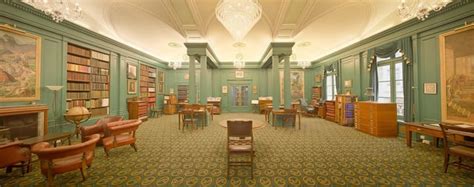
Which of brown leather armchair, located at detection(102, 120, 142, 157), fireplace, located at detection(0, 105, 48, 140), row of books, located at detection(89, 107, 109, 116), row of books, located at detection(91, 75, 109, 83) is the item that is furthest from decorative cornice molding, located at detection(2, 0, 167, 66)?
brown leather armchair, located at detection(102, 120, 142, 157)

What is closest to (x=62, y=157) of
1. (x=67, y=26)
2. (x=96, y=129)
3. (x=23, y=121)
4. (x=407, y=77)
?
(x=96, y=129)

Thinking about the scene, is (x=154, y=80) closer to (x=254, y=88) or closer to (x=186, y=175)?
(x=254, y=88)

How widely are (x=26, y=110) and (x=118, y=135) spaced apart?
235cm

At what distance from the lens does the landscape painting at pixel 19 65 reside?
392cm

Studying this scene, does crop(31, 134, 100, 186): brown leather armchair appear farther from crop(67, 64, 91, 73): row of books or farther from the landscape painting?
crop(67, 64, 91, 73): row of books

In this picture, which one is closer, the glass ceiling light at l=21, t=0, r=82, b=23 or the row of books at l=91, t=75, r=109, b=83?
the glass ceiling light at l=21, t=0, r=82, b=23

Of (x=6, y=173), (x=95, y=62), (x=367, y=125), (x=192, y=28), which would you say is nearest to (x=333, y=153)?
(x=367, y=125)

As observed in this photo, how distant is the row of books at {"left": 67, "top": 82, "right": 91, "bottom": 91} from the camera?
5501 millimetres

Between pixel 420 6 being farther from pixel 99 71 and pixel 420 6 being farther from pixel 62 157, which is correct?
pixel 99 71

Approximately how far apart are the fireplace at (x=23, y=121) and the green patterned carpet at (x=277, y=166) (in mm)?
1539

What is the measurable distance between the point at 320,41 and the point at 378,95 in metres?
3.44

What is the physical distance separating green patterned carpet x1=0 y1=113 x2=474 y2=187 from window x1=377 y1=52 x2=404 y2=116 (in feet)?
5.99

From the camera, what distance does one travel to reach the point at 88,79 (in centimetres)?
610

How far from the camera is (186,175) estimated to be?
2.92 meters
